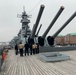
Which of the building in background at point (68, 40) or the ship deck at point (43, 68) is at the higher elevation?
the building in background at point (68, 40)

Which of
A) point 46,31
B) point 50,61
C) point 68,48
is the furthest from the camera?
point 68,48

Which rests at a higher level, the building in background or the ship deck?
the building in background

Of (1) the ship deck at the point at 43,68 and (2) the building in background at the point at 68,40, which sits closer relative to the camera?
(1) the ship deck at the point at 43,68

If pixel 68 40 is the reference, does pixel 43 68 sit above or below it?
below

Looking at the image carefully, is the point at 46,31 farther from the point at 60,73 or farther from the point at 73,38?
the point at 73,38

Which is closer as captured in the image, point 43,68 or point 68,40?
point 43,68

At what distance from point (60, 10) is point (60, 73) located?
34.9 ft

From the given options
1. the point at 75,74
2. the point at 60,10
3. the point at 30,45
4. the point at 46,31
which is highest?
the point at 60,10

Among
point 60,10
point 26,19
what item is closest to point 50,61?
point 60,10

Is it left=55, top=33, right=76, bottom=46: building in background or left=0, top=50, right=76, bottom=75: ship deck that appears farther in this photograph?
left=55, top=33, right=76, bottom=46: building in background

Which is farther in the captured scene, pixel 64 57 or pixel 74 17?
pixel 74 17

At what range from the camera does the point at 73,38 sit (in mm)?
46906

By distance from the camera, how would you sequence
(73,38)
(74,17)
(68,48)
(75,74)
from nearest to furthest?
(75,74)
(74,17)
(68,48)
(73,38)

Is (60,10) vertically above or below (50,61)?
above
